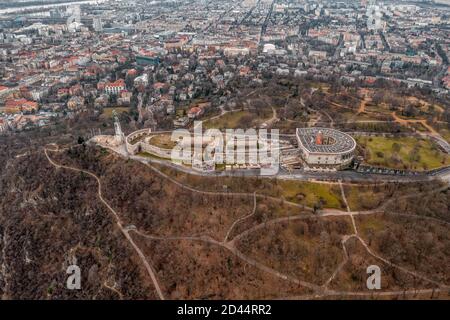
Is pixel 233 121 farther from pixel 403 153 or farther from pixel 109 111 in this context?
pixel 109 111

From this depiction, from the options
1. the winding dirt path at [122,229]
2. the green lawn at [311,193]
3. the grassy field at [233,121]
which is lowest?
the winding dirt path at [122,229]

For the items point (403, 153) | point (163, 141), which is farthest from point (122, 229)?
point (403, 153)

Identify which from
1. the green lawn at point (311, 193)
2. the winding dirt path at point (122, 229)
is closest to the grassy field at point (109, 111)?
the winding dirt path at point (122, 229)

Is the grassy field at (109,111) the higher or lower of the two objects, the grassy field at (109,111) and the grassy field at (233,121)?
the lower

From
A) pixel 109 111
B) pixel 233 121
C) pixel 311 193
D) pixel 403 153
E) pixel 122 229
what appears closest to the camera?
pixel 122 229

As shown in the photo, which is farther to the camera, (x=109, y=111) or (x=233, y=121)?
(x=109, y=111)

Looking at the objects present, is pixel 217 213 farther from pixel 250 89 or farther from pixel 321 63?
pixel 321 63

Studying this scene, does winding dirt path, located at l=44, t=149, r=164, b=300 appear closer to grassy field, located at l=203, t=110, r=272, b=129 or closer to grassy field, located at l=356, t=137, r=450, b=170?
grassy field, located at l=203, t=110, r=272, b=129

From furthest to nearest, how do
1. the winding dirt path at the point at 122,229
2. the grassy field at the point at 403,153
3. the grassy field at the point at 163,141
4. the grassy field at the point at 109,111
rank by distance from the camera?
the grassy field at the point at 109,111, the grassy field at the point at 163,141, the grassy field at the point at 403,153, the winding dirt path at the point at 122,229

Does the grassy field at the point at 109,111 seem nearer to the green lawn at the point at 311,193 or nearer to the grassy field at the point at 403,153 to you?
the green lawn at the point at 311,193
